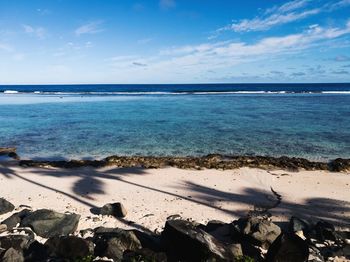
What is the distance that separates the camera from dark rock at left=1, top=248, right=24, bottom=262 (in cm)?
705

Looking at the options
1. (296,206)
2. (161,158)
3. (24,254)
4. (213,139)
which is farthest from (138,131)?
(24,254)

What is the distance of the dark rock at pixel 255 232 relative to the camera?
8.12m

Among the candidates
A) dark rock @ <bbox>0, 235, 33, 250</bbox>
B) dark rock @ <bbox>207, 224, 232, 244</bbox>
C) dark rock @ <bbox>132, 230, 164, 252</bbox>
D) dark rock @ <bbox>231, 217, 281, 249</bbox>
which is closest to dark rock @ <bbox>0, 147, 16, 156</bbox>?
dark rock @ <bbox>0, 235, 33, 250</bbox>

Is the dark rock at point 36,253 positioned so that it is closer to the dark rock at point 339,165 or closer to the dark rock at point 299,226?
the dark rock at point 299,226

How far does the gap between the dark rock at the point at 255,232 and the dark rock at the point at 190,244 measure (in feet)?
3.49

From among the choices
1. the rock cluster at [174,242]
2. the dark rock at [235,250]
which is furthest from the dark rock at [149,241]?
the dark rock at [235,250]

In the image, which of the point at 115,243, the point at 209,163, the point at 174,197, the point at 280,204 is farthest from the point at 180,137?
the point at 115,243

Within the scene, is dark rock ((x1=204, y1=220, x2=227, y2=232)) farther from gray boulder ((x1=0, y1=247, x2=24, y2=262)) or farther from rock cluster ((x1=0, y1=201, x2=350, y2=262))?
gray boulder ((x1=0, y1=247, x2=24, y2=262))

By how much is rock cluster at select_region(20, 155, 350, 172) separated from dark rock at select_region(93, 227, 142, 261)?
760cm

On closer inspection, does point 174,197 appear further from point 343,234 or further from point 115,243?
point 343,234

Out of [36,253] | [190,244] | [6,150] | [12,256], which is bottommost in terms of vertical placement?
[6,150]

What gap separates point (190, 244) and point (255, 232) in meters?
1.79

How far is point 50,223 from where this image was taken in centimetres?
903

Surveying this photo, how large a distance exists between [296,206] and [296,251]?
4090mm
